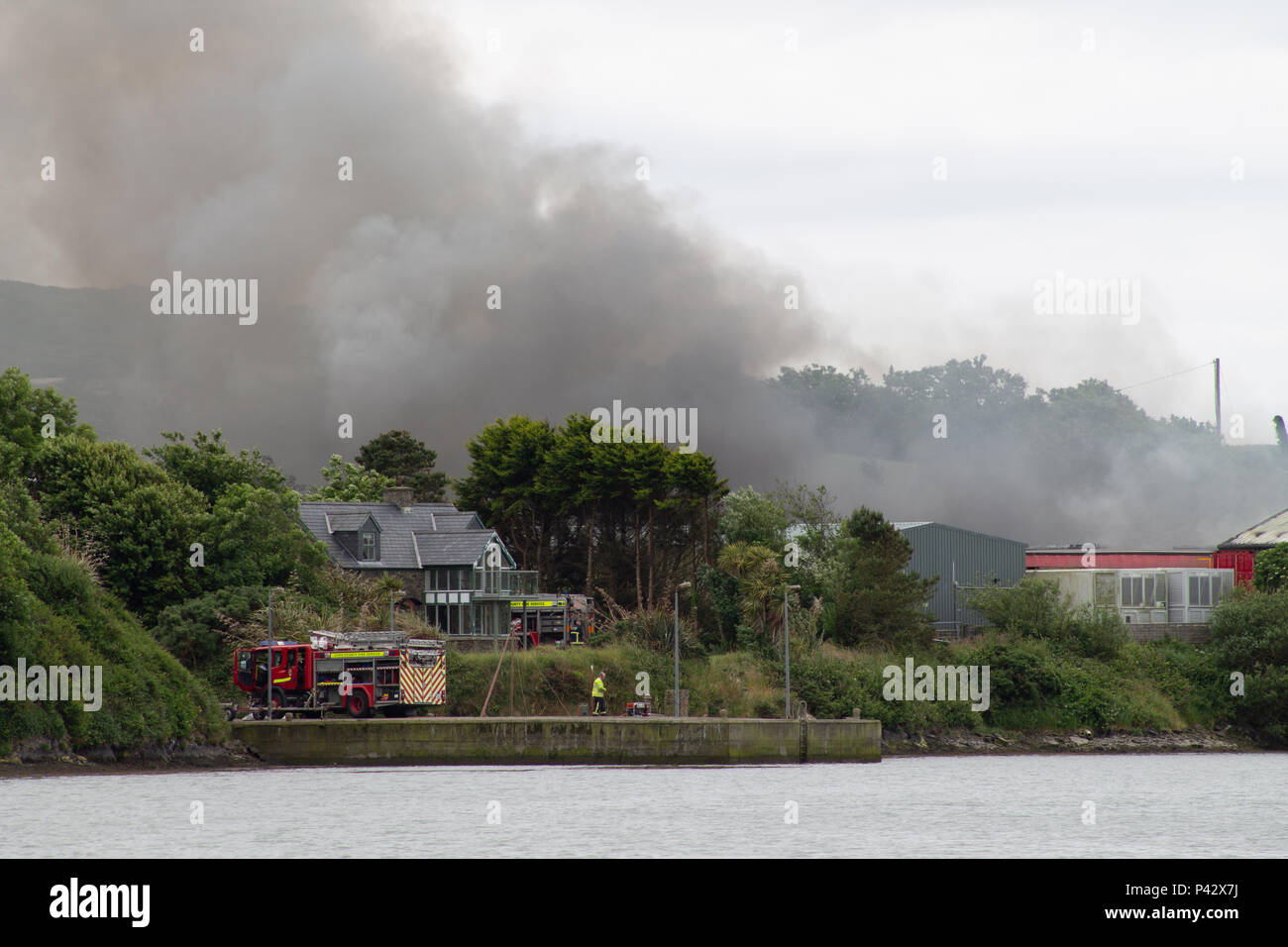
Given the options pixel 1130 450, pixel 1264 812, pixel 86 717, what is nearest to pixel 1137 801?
pixel 1264 812

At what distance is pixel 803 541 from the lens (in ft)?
330

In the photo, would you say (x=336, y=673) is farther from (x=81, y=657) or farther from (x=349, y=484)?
(x=349, y=484)

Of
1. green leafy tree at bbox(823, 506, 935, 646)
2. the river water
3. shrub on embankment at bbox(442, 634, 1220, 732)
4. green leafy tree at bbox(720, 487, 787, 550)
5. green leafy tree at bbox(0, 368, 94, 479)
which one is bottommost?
the river water

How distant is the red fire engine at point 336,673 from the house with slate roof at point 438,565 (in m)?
21.2

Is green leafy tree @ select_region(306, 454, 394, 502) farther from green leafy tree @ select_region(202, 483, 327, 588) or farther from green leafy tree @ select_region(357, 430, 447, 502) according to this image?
Result: green leafy tree @ select_region(202, 483, 327, 588)

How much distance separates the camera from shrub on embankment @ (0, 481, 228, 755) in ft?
193

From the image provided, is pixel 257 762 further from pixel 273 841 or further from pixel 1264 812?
pixel 1264 812

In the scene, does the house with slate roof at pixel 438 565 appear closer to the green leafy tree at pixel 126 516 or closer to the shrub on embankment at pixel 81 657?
the green leafy tree at pixel 126 516

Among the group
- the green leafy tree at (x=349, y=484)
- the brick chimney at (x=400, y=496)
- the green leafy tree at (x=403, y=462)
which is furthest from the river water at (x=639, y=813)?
the green leafy tree at (x=403, y=462)

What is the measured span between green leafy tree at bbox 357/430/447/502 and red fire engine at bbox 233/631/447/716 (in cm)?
6464

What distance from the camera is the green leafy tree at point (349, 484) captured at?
373 ft

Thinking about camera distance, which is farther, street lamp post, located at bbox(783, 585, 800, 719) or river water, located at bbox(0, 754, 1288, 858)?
street lamp post, located at bbox(783, 585, 800, 719)

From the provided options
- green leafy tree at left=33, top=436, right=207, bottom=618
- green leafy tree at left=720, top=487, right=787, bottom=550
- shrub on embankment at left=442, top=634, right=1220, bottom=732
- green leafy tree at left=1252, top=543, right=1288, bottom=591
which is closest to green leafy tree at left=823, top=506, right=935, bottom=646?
shrub on embankment at left=442, top=634, right=1220, bottom=732

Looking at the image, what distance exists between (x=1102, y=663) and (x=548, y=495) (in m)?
35.3
